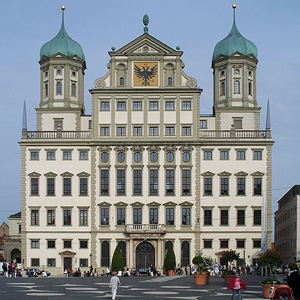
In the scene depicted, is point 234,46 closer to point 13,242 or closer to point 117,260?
point 117,260

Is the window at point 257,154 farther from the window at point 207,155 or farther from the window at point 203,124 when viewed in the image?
the window at point 203,124

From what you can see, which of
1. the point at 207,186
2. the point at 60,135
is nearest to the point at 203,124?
the point at 207,186

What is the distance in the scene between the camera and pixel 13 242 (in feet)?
372

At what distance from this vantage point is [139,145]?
91.2m

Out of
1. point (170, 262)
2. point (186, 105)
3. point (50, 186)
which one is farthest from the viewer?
point (186, 105)

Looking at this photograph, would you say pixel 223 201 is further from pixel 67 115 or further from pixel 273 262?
pixel 273 262

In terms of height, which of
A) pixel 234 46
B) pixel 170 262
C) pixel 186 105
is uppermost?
pixel 234 46

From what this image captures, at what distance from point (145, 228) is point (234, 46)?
24.5m

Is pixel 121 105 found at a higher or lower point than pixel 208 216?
higher

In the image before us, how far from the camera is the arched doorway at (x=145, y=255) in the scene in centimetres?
9050

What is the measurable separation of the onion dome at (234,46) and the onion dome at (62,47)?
55.5 ft

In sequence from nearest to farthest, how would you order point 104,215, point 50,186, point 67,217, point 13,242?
point 67,217 → point 104,215 → point 50,186 → point 13,242

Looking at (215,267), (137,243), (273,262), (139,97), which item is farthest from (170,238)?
(273,262)

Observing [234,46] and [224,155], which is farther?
[234,46]
